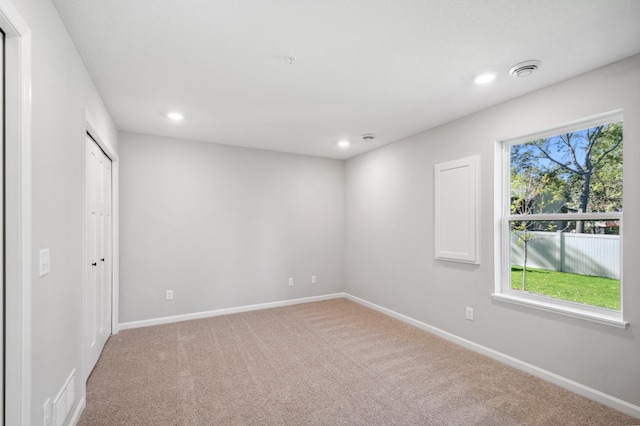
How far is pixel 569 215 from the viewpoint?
99.3 inches

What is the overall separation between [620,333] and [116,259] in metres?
4.69

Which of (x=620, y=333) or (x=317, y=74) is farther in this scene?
(x=317, y=74)

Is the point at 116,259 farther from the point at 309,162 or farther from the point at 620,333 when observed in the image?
the point at 620,333

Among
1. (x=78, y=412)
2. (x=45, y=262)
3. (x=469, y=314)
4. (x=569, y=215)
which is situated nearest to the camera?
(x=45, y=262)

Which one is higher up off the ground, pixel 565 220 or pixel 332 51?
pixel 332 51

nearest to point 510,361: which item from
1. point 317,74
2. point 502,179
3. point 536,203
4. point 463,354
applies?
point 463,354

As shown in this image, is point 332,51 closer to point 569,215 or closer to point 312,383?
point 569,215

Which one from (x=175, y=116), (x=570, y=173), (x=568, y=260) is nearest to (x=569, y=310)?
(x=568, y=260)

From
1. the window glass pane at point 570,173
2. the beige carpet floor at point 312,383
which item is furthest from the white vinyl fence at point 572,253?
the beige carpet floor at point 312,383

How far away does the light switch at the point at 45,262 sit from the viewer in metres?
1.45

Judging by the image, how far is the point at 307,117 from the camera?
331cm

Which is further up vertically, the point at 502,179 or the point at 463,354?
the point at 502,179

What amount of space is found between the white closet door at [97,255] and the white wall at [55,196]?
0.41 meters

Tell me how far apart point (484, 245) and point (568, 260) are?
0.66 meters
